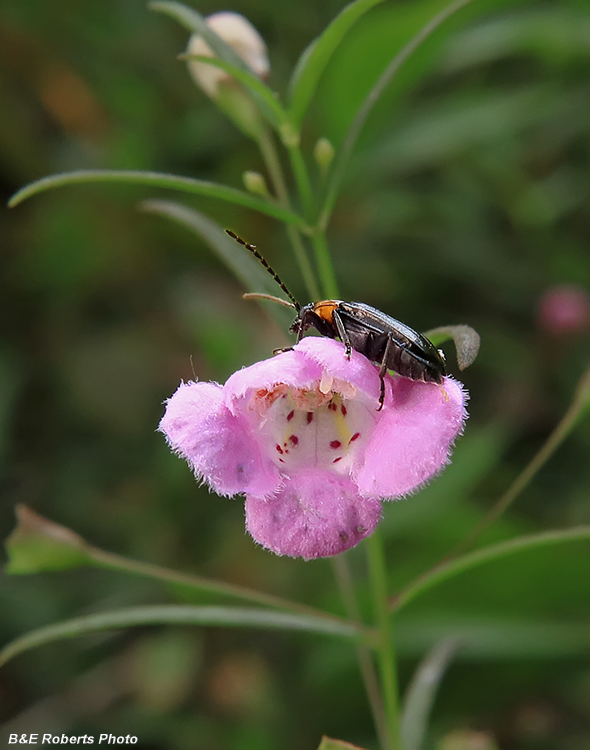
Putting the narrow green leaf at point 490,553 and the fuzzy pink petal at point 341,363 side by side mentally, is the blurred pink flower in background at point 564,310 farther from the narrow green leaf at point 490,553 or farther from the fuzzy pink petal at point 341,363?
the fuzzy pink petal at point 341,363

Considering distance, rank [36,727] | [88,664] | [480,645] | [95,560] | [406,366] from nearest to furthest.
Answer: [406,366] < [95,560] < [480,645] < [36,727] < [88,664]

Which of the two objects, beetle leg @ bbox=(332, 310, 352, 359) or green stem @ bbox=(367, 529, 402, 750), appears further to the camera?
green stem @ bbox=(367, 529, 402, 750)

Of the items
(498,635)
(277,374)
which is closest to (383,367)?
(277,374)

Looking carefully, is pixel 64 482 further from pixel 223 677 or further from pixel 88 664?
pixel 223 677

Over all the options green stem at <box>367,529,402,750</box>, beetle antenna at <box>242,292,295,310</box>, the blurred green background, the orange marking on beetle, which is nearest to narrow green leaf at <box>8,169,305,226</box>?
beetle antenna at <box>242,292,295,310</box>

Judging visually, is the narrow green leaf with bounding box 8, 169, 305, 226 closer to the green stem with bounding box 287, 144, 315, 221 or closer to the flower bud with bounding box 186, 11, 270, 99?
the green stem with bounding box 287, 144, 315, 221

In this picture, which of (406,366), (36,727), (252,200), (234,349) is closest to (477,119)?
(234,349)
